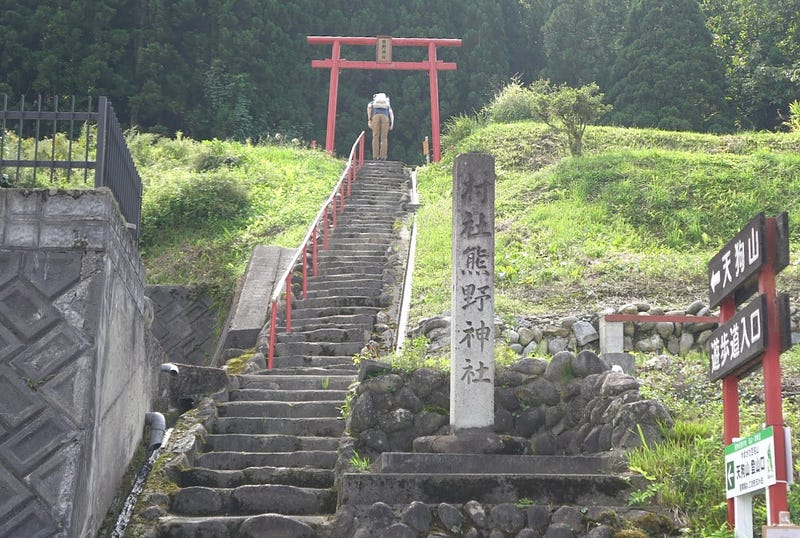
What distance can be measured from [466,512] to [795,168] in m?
15.0

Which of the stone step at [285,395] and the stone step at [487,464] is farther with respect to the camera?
the stone step at [285,395]

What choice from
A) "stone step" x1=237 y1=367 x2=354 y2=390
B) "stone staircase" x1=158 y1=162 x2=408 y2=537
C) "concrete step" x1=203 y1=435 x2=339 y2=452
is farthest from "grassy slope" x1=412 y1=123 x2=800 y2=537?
"concrete step" x1=203 y1=435 x2=339 y2=452

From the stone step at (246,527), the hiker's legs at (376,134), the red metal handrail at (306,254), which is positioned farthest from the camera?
the hiker's legs at (376,134)

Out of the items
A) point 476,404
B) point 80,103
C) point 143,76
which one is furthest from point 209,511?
point 143,76

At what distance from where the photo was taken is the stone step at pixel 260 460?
31.8 feet

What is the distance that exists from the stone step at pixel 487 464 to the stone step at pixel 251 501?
0.59 m

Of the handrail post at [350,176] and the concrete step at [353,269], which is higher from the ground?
the handrail post at [350,176]

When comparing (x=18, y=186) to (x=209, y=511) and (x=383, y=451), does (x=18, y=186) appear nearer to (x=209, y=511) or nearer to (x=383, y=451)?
(x=209, y=511)

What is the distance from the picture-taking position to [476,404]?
9312 mm

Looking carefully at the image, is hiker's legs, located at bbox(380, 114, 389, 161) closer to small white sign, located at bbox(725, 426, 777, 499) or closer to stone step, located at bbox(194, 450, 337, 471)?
stone step, located at bbox(194, 450, 337, 471)

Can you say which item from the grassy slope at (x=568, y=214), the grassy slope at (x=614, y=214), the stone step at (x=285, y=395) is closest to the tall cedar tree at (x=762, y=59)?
the grassy slope at (x=568, y=214)

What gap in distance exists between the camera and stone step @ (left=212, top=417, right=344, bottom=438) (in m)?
10.4

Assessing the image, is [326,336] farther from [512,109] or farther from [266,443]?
[512,109]

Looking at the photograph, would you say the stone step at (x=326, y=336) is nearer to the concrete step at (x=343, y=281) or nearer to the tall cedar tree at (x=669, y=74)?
the concrete step at (x=343, y=281)
